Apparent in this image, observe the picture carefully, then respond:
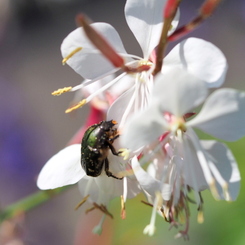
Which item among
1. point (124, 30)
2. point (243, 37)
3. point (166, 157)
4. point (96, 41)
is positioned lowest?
point (243, 37)

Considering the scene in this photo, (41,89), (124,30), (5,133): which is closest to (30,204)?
(5,133)

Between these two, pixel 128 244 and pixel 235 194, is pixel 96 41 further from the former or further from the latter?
pixel 128 244

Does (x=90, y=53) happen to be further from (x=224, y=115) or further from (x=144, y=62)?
(x=224, y=115)

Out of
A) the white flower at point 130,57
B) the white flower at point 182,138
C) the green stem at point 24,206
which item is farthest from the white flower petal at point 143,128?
the green stem at point 24,206

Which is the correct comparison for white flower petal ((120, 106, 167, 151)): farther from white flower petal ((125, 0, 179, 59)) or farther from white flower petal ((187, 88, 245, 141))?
white flower petal ((125, 0, 179, 59))

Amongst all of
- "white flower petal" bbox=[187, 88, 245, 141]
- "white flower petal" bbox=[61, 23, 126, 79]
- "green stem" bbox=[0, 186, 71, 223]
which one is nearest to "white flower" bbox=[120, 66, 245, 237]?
"white flower petal" bbox=[187, 88, 245, 141]

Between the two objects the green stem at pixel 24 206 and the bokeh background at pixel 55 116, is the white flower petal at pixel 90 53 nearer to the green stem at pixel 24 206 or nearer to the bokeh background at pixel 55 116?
the green stem at pixel 24 206
